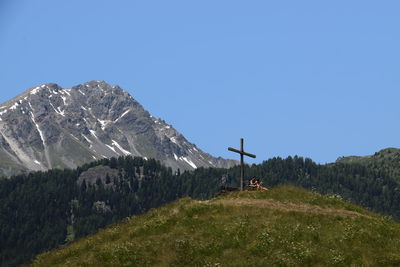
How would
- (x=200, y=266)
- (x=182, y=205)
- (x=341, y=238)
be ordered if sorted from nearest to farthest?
(x=200, y=266)
(x=341, y=238)
(x=182, y=205)

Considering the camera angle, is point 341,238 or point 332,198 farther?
point 332,198

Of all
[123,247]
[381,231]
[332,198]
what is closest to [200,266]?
[123,247]

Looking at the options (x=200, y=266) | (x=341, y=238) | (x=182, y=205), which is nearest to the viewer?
(x=200, y=266)

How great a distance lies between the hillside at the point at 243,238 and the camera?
4731 cm

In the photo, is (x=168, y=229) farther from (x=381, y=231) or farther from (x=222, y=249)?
(x=381, y=231)

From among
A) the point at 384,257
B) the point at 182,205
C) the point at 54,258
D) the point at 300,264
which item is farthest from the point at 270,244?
the point at 54,258

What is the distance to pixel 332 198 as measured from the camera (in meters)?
62.0

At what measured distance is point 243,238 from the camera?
5028 cm

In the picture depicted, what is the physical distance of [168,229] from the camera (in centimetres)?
5303

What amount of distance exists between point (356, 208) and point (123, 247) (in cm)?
2264

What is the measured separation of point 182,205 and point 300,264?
14832 mm

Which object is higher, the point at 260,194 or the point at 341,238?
the point at 260,194

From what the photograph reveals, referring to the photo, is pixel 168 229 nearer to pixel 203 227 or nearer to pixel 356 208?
pixel 203 227

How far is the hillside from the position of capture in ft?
155
